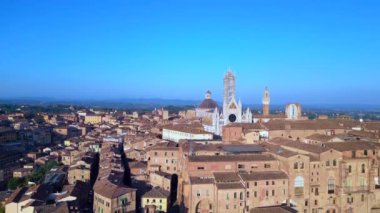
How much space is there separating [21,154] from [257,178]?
171ft

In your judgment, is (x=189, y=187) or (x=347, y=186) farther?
(x=347, y=186)

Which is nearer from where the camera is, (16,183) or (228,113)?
(16,183)

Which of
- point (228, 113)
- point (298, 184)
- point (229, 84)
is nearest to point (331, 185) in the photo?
point (298, 184)

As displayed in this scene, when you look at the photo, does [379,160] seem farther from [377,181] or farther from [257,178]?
[257,178]

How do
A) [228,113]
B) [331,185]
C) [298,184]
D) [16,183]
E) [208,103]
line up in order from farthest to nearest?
[208,103], [228,113], [16,183], [331,185], [298,184]

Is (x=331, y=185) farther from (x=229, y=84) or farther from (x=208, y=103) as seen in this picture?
(x=208, y=103)

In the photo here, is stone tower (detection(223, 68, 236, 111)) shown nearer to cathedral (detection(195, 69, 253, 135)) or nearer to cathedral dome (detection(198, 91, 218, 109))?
cathedral (detection(195, 69, 253, 135))

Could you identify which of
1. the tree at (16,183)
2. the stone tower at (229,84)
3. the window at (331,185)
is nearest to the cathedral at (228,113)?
the stone tower at (229,84)

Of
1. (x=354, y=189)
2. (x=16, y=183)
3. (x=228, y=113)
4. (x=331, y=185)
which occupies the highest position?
(x=228, y=113)

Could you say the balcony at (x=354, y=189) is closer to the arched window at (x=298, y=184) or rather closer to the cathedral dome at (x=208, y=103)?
the arched window at (x=298, y=184)

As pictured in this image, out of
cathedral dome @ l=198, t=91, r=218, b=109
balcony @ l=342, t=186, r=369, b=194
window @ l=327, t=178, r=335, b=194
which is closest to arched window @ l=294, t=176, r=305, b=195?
window @ l=327, t=178, r=335, b=194

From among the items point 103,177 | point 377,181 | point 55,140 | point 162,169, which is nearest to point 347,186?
point 377,181

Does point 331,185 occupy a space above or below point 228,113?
below

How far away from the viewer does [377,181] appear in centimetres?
4312
